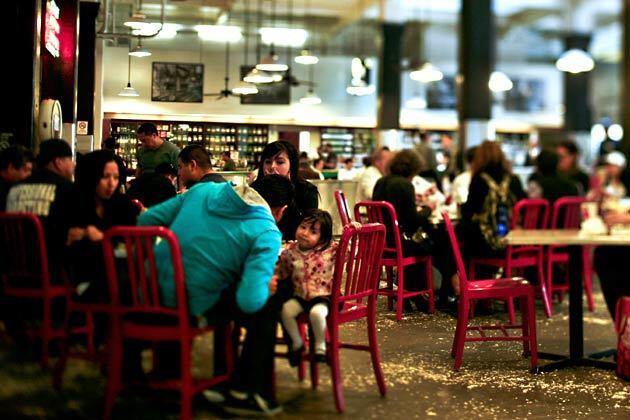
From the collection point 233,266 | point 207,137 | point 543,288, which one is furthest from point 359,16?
point 233,266

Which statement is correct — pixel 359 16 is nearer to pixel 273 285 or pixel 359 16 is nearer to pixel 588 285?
pixel 588 285

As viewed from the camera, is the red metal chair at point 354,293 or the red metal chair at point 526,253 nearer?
the red metal chair at point 354,293

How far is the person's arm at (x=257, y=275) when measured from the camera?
10.2 ft

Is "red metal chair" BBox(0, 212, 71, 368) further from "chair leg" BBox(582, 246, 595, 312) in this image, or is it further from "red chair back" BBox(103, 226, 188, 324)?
"chair leg" BBox(582, 246, 595, 312)

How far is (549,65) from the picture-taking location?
60.2ft

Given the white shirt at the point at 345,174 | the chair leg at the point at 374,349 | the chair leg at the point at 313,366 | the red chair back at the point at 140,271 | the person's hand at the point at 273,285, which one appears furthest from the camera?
the white shirt at the point at 345,174

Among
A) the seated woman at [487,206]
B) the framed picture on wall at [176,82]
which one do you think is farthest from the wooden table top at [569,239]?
the framed picture on wall at [176,82]

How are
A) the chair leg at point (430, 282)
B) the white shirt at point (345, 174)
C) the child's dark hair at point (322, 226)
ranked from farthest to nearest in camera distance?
the white shirt at point (345, 174)
the chair leg at point (430, 282)
the child's dark hair at point (322, 226)

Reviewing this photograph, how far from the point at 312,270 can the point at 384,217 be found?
4.86 ft

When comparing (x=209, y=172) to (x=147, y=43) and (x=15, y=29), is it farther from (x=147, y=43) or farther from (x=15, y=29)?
(x=15, y=29)

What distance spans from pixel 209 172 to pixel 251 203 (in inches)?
19.2

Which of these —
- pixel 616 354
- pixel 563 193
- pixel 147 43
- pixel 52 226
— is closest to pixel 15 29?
pixel 147 43

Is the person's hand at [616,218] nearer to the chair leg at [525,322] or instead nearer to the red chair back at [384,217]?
the chair leg at [525,322]

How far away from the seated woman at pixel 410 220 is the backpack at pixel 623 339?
86 cm
